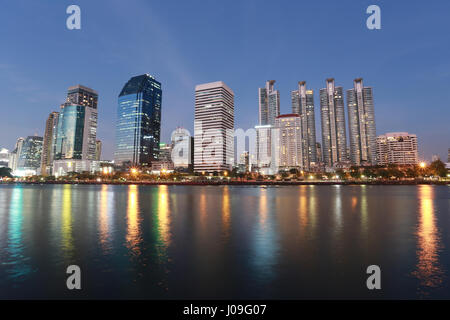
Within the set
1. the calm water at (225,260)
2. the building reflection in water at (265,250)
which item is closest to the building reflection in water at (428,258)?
the calm water at (225,260)

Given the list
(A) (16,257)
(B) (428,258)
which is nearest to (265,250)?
(B) (428,258)

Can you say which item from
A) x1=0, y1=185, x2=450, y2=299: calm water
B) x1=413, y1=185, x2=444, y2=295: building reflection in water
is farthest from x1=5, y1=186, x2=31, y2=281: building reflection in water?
x1=413, y1=185, x2=444, y2=295: building reflection in water

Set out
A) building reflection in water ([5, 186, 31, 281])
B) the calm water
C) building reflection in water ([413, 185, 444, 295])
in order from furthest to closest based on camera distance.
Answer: building reflection in water ([5, 186, 31, 281]), building reflection in water ([413, 185, 444, 295]), the calm water

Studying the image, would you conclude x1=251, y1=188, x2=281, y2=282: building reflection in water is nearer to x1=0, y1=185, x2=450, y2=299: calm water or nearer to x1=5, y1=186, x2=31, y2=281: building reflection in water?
x1=0, y1=185, x2=450, y2=299: calm water

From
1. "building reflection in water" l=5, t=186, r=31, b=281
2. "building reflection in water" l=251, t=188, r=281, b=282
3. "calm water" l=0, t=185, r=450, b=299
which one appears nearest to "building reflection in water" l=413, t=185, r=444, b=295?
"calm water" l=0, t=185, r=450, b=299

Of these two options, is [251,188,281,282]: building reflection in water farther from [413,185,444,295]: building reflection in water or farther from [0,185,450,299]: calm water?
Answer: [413,185,444,295]: building reflection in water

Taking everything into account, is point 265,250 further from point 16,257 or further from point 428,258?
point 16,257

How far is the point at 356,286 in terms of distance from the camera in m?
13.1

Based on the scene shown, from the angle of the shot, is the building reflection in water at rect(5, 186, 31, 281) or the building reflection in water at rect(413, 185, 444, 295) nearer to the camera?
the building reflection in water at rect(413, 185, 444, 295)

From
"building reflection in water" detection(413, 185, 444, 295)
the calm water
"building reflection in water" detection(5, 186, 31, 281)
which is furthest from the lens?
"building reflection in water" detection(5, 186, 31, 281)

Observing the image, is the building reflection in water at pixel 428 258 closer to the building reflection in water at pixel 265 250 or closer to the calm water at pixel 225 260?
the calm water at pixel 225 260
